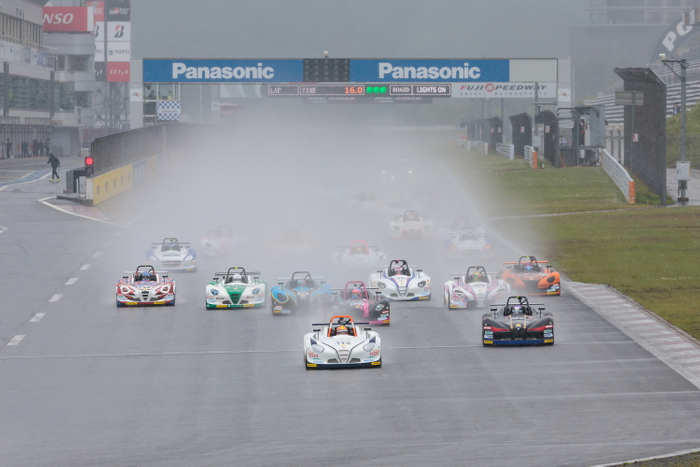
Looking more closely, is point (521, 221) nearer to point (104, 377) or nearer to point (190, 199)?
point (190, 199)

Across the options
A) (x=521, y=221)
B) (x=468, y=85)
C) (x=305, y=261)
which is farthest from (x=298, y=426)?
(x=468, y=85)

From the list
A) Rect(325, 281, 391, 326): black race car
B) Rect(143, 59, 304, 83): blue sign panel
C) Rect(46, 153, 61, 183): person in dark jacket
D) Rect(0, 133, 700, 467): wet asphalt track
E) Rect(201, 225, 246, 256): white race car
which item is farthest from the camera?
Rect(143, 59, 304, 83): blue sign panel

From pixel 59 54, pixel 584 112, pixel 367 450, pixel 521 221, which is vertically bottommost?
pixel 367 450

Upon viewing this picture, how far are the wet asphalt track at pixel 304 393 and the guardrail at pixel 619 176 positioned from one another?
106ft

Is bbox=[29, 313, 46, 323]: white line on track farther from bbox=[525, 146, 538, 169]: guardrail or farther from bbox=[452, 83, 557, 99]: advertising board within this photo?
bbox=[525, 146, 538, 169]: guardrail

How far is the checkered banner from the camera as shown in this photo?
11500 cm

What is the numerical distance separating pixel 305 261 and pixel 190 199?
105 feet

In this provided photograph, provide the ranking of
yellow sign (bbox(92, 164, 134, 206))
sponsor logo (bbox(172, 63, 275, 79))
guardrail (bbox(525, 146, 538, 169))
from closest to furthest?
yellow sign (bbox(92, 164, 134, 206)) < sponsor logo (bbox(172, 63, 275, 79)) < guardrail (bbox(525, 146, 538, 169))

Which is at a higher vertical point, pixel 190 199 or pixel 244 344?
pixel 190 199

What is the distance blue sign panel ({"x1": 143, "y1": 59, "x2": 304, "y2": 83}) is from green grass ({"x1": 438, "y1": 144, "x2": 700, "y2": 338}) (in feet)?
59.4

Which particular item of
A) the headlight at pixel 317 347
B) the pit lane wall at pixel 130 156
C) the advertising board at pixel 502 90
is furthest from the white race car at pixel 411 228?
the advertising board at pixel 502 90

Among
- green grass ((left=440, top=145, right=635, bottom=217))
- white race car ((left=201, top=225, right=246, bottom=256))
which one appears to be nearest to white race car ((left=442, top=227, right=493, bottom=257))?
white race car ((left=201, top=225, right=246, bottom=256))

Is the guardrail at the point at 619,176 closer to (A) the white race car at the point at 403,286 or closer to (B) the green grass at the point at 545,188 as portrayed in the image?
(B) the green grass at the point at 545,188

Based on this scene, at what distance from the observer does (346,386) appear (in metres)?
22.2
